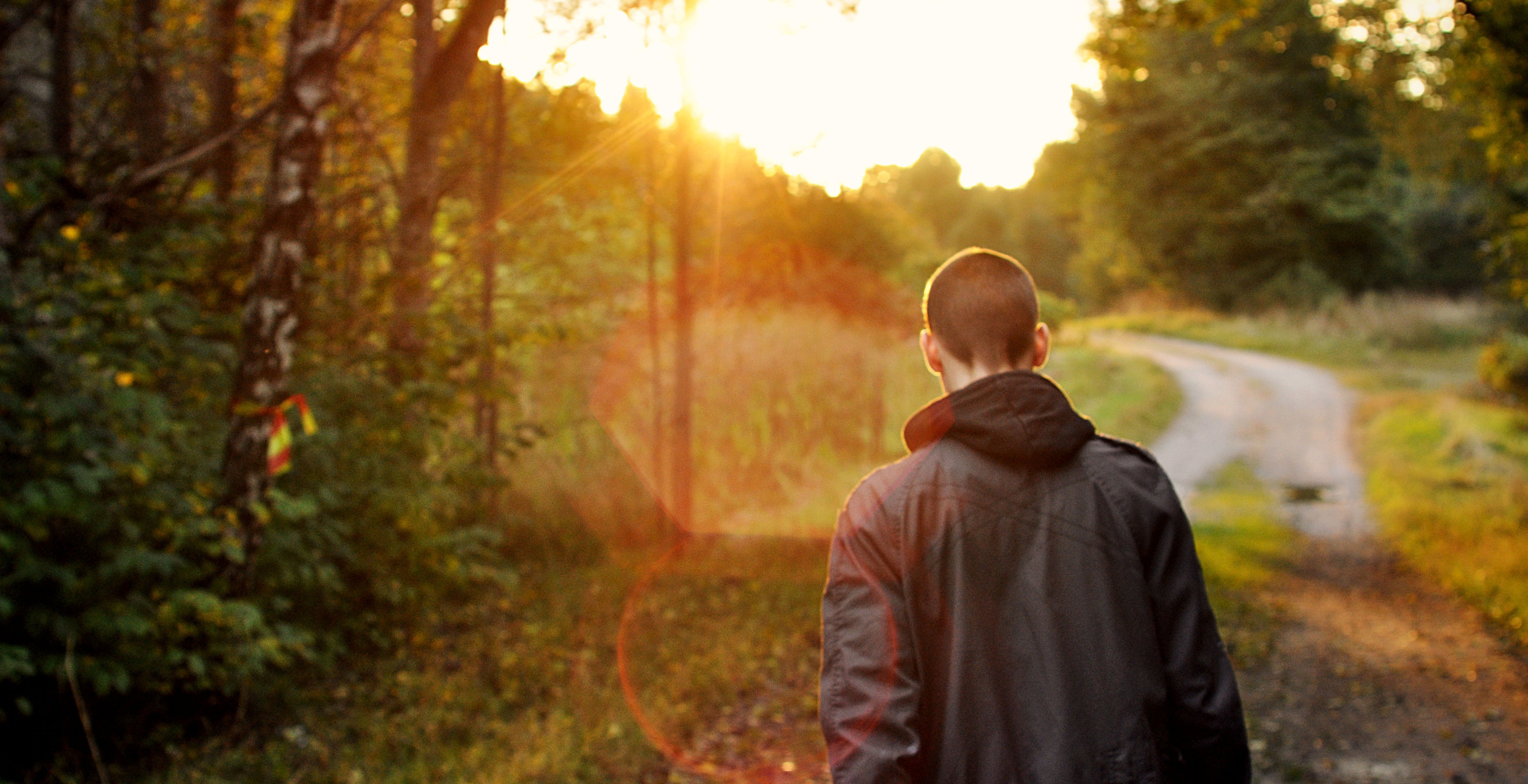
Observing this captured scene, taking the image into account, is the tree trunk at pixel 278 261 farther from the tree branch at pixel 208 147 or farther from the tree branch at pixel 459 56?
the tree branch at pixel 459 56

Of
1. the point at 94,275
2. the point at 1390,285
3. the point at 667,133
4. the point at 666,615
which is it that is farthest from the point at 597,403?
the point at 1390,285

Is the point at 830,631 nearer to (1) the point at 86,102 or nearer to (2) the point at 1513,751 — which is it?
(2) the point at 1513,751

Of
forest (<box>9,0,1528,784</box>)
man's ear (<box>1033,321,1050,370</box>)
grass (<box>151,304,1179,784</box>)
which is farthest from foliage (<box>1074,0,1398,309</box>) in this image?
man's ear (<box>1033,321,1050,370</box>)

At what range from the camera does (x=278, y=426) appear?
5148mm

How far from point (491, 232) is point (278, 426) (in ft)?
11.9

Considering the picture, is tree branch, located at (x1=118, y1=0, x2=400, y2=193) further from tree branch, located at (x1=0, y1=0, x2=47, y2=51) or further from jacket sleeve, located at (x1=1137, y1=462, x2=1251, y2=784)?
jacket sleeve, located at (x1=1137, y1=462, x2=1251, y2=784)

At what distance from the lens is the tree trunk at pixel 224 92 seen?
7375 millimetres

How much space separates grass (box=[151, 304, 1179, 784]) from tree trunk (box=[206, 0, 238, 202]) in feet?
12.5

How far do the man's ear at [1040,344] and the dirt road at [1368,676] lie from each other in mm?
4321

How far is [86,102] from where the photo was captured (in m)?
7.54

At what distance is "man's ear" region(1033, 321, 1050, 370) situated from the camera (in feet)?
7.28

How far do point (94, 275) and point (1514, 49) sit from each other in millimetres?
12064

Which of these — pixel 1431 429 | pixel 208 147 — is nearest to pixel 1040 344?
pixel 208 147

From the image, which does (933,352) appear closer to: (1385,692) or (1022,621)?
(1022,621)
